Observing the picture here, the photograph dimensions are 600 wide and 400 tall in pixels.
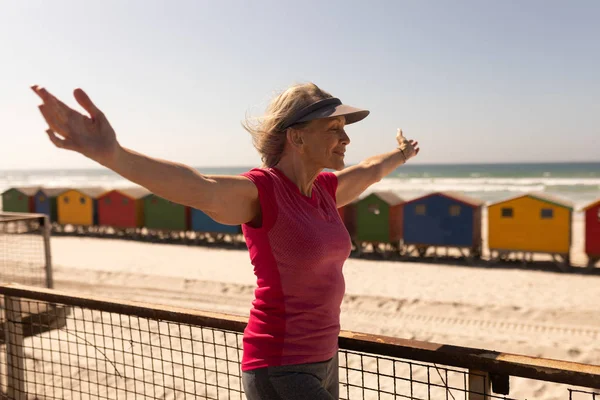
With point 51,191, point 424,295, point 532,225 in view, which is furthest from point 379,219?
point 51,191

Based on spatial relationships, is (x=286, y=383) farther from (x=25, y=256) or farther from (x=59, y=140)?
(x=25, y=256)

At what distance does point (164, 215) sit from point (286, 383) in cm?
2074

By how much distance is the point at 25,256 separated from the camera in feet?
56.3

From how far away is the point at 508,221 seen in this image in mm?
15438

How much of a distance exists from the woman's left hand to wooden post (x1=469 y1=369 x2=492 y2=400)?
145 cm

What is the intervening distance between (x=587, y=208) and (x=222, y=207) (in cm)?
1523

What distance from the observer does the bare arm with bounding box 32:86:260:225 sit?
1.46 m

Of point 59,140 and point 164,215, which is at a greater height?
point 59,140

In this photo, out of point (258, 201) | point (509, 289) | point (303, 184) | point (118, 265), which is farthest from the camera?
point (118, 265)

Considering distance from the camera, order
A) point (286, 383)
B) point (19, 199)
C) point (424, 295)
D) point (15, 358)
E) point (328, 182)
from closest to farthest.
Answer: point (286, 383), point (328, 182), point (15, 358), point (424, 295), point (19, 199)

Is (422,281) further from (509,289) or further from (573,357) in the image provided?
(573,357)

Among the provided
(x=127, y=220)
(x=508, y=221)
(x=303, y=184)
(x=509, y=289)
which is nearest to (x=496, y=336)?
(x=509, y=289)

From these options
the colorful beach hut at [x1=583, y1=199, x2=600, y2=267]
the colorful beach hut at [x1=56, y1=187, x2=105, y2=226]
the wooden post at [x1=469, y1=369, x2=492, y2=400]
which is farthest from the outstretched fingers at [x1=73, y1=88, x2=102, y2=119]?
the colorful beach hut at [x1=56, y1=187, x2=105, y2=226]

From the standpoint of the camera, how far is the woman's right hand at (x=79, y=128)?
145 cm
